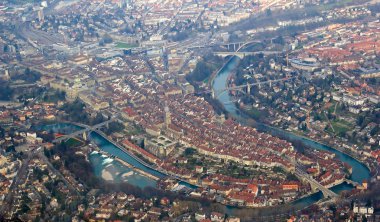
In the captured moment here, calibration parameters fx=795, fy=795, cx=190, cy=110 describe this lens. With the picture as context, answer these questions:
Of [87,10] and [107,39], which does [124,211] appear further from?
[87,10]

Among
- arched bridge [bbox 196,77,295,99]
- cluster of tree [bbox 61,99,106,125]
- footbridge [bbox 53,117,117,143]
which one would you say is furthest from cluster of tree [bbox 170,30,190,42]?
footbridge [bbox 53,117,117,143]

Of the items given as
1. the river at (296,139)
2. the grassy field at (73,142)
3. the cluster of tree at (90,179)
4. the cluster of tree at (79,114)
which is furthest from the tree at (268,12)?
the cluster of tree at (90,179)

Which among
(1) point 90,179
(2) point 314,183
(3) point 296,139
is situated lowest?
(3) point 296,139

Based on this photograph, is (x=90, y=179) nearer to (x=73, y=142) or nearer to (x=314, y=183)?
(x=73, y=142)

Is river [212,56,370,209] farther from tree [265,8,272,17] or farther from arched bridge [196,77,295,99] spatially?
tree [265,8,272,17]

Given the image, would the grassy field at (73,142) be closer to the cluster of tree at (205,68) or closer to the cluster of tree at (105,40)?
the cluster of tree at (205,68)

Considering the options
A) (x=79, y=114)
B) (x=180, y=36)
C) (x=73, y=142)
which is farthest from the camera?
(x=180, y=36)

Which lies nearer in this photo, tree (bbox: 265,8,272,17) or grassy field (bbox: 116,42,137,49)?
grassy field (bbox: 116,42,137,49)

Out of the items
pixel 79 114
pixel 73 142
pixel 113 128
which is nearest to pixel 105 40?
pixel 79 114

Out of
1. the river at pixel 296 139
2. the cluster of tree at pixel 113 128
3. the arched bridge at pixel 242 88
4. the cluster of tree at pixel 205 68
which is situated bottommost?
the river at pixel 296 139
